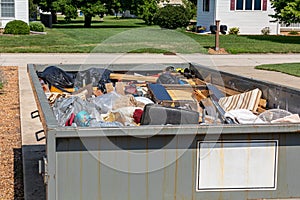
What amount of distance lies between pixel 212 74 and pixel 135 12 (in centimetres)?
3715

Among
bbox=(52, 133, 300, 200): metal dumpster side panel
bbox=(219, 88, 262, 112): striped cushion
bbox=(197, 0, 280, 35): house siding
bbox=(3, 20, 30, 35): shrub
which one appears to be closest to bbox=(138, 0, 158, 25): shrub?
bbox=(197, 0, 280, 35): house siding

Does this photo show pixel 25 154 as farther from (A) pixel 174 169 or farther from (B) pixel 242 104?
(A) pixel 174 169

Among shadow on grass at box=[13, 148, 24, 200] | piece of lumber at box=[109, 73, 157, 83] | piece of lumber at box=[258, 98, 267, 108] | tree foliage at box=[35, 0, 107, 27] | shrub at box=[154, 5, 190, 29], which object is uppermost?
tree foliage at box=[35, 0, 107, 27]

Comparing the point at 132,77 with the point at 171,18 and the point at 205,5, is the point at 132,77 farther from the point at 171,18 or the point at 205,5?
the point at 171,18

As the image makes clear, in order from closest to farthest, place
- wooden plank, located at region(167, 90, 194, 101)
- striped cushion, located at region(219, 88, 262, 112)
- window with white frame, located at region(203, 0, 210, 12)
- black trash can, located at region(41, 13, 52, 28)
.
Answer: striped cushion, located at region(219, 88, 262, 112), wooden plank, located at region(167, 90, 194, 101), window with white frame, located at region(203, 0, 210, 12), black trash can, located at region(41, 13, 52, 28)

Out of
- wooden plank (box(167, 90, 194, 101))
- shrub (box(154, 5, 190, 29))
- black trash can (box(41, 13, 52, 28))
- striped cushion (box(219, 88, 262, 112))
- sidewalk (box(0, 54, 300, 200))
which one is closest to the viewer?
striped cushion (box(219, 88, 262, 112))

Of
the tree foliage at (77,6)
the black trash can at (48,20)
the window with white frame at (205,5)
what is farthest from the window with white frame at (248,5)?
the black trash can at (48,20)

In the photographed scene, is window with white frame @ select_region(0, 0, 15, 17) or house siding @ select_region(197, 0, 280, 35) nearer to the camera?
window with white frame @ select_region(0, 0, 15, 17)

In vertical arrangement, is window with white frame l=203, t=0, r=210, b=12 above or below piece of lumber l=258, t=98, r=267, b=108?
above

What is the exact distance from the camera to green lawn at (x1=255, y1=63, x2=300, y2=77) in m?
17.5

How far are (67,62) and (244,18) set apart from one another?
59.0 feet

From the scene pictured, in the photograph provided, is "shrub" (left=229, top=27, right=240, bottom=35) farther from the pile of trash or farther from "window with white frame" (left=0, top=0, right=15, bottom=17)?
the pile of trash

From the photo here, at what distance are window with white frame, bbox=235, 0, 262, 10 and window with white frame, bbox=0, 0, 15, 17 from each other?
12176 mm

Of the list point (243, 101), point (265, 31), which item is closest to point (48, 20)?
point (265, 31)
